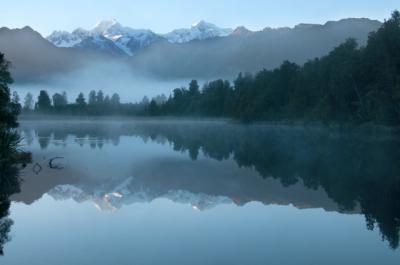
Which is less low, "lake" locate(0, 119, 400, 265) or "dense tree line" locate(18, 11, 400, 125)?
"dense tree line" locate(18, 11, 400, 125)

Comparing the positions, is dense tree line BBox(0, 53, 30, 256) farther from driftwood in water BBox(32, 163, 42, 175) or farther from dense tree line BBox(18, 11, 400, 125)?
dense tree line BBox(18, 11, 400, 125)

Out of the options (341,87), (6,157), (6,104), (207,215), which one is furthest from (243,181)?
(341,87)

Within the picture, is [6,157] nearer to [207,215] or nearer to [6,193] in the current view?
[6,193]

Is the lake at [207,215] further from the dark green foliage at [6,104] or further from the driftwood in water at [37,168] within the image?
the dark green foliage at [6,104]

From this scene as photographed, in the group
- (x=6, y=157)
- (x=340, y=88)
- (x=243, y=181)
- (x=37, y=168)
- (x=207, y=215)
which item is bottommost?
(x=37, y=168)

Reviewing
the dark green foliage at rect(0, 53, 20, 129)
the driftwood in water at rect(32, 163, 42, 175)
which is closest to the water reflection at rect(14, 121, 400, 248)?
the driftwood in water at rect(32, 163, 42, 175)

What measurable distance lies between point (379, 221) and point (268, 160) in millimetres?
22274

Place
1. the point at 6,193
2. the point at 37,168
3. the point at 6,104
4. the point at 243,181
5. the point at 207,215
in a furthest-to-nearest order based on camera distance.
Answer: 1. the point at 6,104
2. the point at 37,168
3. the point at 243,181
4. the point at 6,193
5. the point at 207,215

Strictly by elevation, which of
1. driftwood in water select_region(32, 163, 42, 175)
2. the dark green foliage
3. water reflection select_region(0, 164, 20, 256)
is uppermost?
the dark green foliage

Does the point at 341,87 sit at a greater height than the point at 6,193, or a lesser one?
greater

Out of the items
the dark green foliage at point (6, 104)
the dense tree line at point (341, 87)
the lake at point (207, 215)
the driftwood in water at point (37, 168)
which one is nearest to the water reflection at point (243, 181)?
the lake at point (207, 215)

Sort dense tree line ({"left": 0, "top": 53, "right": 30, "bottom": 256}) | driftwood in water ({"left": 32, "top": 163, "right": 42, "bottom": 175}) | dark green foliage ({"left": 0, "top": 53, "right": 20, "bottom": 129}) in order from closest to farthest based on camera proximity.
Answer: dense tree line ({"left": 0, "top": 53, "right": 30, "bottom": 256}), driftwood in water ({"left": 32, "top": 163, "right": 42, "bottom": 175}), dark green foliage ({"left": 0, "top": 53, "right": 20, "bottom": 129})

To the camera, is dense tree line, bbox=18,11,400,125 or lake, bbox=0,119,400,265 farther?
dense tree line, bbox=18,11,400,125

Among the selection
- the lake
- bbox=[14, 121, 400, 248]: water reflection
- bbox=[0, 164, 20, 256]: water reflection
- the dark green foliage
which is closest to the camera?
the lake
